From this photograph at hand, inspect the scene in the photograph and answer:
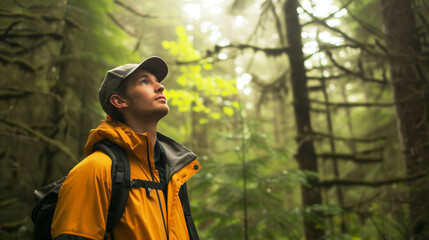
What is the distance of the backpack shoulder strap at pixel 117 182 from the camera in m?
1.92

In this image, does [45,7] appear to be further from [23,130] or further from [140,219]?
[140,219]

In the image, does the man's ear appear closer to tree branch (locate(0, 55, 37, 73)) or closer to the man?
the man

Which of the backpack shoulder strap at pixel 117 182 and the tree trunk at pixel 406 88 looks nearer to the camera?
the backpack shoulder strap at pixel 117 182

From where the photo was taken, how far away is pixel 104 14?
21.3 feet

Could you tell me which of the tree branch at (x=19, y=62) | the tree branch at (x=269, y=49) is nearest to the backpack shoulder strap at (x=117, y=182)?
the tree branch at (x=19, y=62)

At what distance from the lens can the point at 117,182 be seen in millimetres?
1979

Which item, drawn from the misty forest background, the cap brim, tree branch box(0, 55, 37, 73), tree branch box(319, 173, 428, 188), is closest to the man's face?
the cap brim

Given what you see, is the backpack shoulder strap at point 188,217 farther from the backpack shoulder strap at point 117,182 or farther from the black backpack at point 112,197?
the backpack shoulder strap at point 117,182

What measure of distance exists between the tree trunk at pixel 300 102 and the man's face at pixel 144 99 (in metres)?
5.16

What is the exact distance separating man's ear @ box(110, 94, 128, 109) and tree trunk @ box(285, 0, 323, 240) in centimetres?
533

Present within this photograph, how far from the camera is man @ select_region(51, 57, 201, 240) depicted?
180 cm

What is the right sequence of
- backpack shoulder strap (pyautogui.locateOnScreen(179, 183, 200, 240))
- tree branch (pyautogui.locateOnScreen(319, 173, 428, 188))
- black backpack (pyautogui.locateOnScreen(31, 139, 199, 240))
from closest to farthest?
black backpack (pyautogui.locateOnScreen(31, 139, 199, 240)) → backpack shoulder strap (pyautogui.locateOnScreen(179, 183, 200, 240)) → tree branch (pyautogui.locateOnScreen(319, 173, 428, 188))

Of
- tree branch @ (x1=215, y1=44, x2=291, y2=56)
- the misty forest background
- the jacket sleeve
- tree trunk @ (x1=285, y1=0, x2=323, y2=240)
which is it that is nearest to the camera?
the jacket sleeve

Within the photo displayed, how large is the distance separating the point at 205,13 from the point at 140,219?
19.2 m
